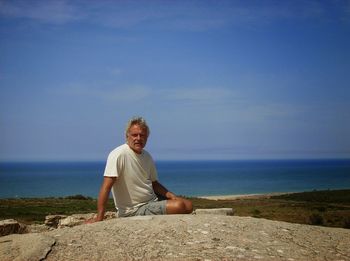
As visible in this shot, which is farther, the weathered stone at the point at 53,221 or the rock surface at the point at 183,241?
the weathered stone at the point at 53,221

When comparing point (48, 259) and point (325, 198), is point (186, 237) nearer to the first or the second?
point (48, 259)

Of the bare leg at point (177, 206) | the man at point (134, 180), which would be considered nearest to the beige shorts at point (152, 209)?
the man at point (134, 180)

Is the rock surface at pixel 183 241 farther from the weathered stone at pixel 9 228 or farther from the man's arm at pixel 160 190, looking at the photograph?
the weathered stone at pixel 9 228

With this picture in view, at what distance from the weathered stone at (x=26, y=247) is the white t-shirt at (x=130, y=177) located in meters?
1.43

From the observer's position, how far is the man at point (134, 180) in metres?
6.93

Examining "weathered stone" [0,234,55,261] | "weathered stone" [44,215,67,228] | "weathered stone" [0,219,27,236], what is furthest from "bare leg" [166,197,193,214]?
"weathered stone" [44,215,67,228]

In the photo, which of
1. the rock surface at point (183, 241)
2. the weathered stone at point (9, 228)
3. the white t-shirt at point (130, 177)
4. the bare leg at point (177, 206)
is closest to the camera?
the rock surface at point (183, 241)

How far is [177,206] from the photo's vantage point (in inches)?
299

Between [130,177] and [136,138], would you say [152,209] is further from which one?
[136,138]

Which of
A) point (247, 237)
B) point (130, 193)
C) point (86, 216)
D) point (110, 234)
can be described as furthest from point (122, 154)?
point (86, 216)

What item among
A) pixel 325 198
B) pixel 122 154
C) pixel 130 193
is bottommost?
pixel 325 198

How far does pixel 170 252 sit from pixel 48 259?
1.65m

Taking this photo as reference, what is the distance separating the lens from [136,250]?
582cm

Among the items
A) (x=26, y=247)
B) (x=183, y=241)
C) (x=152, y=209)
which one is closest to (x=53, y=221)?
(x=152, y=209)
